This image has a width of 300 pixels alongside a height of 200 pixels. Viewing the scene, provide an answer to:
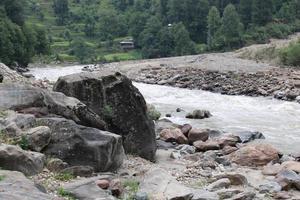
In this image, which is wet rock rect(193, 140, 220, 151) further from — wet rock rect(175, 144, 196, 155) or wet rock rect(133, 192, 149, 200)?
wet rock rect(133, 192, 149, 200)

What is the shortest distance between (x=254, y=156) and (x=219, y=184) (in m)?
6.04

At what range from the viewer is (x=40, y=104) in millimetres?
→ 17734

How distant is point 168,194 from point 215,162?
6412 mm

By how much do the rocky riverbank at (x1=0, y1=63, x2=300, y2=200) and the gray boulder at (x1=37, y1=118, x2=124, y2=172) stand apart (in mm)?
29

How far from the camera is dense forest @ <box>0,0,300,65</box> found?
98938 mm

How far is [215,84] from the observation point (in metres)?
57.1

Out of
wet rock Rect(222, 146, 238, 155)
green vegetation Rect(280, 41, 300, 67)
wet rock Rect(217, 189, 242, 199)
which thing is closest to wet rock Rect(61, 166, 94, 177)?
wet rock Rect(217, 189, 242, 199)

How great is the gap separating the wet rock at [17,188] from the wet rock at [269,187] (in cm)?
771

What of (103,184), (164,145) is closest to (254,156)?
(164,145)

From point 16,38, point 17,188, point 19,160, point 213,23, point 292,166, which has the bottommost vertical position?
point 213,23

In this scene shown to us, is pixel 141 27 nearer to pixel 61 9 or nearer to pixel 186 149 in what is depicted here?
pixel 61 9

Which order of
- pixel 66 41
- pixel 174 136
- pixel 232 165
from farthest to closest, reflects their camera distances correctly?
pixel 66 41 → pixel 174 136 → pixel 232 165

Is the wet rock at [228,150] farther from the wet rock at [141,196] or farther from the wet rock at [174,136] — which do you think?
the wet rock at [141,196]

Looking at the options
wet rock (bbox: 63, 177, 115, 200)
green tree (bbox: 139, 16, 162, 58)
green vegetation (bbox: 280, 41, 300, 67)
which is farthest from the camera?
green tree (bbox: 139, 16, 162, 58)
